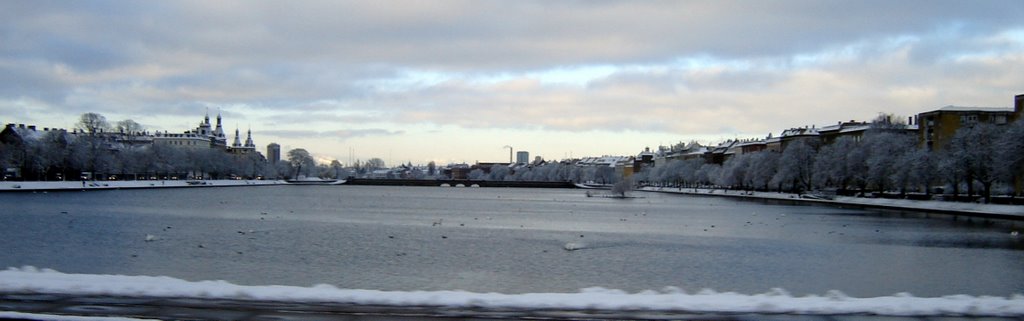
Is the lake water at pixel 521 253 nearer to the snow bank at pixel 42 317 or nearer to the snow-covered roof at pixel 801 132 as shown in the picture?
the snow bank at pixel 42 317

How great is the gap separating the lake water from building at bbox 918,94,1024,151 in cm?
6308

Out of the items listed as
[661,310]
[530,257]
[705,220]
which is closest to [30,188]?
[705,220]

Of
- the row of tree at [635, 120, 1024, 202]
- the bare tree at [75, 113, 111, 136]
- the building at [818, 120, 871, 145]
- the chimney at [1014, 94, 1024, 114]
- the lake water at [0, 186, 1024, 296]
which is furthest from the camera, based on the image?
the building at [818, 120, 871, 145]

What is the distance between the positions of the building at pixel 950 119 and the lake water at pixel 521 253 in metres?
63.1

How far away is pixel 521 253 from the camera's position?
35.7 meters

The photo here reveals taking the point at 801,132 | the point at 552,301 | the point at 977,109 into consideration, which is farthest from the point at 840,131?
the point at 552,301

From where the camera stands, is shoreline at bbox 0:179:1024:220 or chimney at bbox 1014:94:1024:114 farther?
chimney at bbox 1014:94:1024:114

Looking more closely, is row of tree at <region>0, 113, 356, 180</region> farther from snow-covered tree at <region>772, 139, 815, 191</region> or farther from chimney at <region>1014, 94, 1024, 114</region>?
chimney at <region>1014, 94, 1024, 114</region>

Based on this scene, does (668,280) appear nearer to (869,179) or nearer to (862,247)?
(862,247)

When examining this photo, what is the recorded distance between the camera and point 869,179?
94.4m

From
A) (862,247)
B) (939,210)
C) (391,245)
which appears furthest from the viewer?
(939,210)

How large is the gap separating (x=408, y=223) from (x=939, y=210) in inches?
2046

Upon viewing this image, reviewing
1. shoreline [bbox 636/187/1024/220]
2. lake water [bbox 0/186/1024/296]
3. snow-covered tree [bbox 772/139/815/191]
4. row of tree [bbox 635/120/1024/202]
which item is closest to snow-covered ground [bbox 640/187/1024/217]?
shoreline [bbox 636/187/1024/220]

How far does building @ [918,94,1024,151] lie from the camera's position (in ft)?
377
